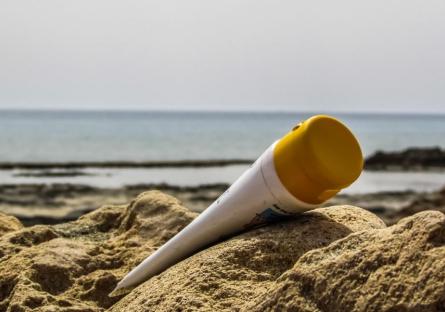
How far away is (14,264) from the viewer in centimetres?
421

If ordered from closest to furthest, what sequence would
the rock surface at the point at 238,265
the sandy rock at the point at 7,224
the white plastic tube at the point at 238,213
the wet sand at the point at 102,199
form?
1. the rock surface at the point at 238,265
2. the white plastic tube at the point at 238,213
3. the sandy rock at the point at 7,224
4. the wet sand at the point at 102,199

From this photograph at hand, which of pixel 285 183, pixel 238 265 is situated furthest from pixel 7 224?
pixel 285 183

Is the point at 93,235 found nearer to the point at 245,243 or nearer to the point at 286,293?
the point at 245,243

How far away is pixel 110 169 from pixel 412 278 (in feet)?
119

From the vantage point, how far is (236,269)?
326 cm

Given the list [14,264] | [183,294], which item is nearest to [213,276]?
[183,294]

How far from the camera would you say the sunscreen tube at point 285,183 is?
10.4ft

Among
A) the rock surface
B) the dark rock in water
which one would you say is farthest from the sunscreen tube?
the dark rock in water

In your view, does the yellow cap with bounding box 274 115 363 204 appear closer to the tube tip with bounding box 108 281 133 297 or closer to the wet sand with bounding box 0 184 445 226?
the tube tip with bounding box 108 281 133 297

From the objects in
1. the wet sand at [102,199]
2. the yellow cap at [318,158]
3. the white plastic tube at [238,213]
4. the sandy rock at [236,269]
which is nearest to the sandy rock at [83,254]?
the white plastic tube at [238,213]

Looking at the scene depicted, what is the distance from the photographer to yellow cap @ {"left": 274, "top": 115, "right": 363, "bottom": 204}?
3154 mm

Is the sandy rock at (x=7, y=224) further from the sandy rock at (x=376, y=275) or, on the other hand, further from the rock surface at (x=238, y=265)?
the sandy rock at (x=376, y=275)

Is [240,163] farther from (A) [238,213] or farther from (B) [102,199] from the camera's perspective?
(A) [238,213]

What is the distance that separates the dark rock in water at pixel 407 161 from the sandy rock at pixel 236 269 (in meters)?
38.8
